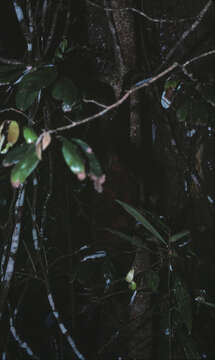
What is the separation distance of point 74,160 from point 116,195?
467 mm

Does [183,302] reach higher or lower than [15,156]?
lower

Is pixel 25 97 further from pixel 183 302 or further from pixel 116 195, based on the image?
pixel 183 302

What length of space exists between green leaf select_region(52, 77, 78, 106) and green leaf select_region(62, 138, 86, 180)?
18 centimetres

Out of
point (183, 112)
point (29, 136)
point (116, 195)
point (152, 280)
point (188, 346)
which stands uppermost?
point (29, 136)

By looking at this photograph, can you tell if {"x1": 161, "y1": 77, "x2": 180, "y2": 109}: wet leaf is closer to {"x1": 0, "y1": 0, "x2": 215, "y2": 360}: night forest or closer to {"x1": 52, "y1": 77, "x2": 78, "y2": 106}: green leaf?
{"x1": 0, "y1": 0, "x2": 215, "y2": 360}: night forest

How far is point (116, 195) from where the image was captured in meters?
0.90

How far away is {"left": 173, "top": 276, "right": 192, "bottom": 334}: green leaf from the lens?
2.31 feet

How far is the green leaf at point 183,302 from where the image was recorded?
705 millimetres

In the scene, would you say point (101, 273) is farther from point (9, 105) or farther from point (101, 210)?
point (9, 105)

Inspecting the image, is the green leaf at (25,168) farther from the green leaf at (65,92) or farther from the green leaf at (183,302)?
the green leaf at (183,302)

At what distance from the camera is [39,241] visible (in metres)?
0.89

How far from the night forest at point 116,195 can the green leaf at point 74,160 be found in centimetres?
33

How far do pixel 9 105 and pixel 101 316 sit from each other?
0.75m

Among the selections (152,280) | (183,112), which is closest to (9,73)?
(183,112)
